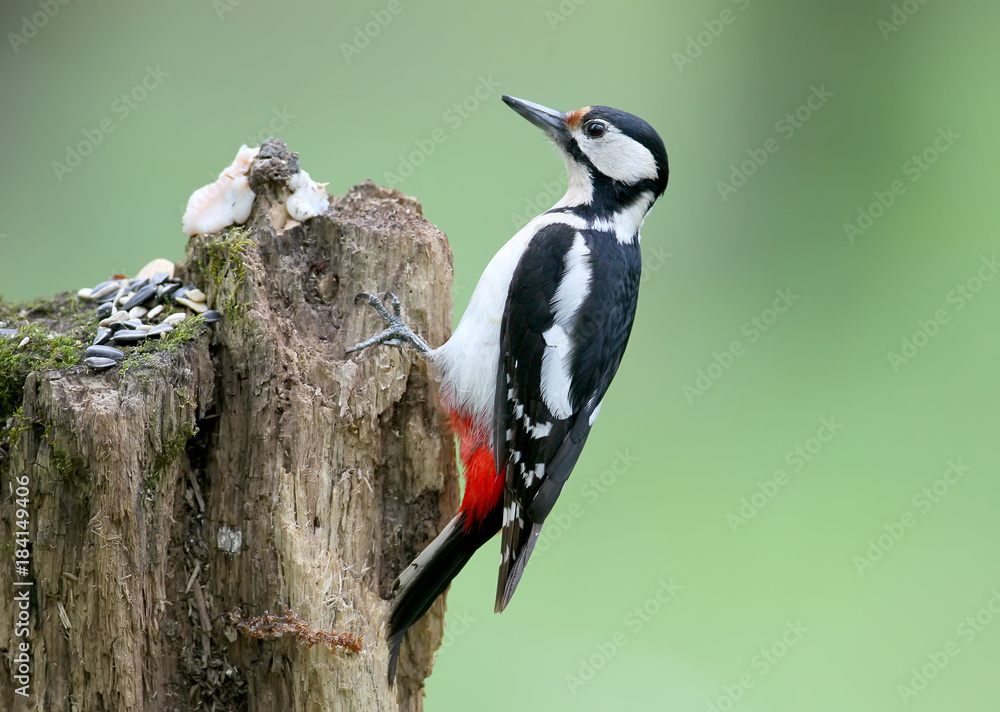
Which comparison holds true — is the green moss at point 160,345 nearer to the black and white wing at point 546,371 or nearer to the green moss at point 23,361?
the green moss at point 23,361

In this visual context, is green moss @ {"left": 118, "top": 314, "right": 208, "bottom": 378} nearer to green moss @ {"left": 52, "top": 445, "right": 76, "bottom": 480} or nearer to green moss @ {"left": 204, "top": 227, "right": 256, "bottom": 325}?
green moss @ {"left": 204, "top": 227, "right": 256, "bottom": 325}

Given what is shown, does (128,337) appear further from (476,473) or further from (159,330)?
(476,473)

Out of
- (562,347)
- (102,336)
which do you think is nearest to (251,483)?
(102,336)

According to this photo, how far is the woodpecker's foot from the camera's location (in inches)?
83.2

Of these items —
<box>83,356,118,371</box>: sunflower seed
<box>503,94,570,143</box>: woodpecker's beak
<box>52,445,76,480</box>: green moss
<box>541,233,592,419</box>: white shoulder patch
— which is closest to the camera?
<box>52,445,76,480</box>: green moss

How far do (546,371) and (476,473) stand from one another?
1.03ft

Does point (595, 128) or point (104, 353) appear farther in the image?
point (595, 128)

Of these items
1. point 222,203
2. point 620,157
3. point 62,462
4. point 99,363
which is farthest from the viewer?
point 620,157

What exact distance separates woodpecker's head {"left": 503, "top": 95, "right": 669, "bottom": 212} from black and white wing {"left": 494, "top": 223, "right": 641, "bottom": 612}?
9.8 inches

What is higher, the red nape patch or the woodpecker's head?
the woodpecker's head

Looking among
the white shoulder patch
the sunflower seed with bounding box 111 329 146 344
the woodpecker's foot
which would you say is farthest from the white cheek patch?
the sunflower seed with bounding box 111 329 146 344

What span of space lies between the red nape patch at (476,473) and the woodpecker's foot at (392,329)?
0.73 ft

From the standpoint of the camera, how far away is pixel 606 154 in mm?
2395

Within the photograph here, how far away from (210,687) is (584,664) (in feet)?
7.35
